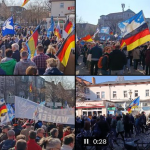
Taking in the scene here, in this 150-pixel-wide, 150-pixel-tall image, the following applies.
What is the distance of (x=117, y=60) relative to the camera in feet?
22.1

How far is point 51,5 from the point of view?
24.4 ft

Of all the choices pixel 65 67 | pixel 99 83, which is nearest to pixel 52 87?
pixel 65 67

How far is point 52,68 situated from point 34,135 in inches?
52.1

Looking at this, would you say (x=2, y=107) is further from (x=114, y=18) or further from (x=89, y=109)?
(x=114, y=18)

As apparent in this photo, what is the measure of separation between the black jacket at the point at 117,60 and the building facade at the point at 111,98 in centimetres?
32

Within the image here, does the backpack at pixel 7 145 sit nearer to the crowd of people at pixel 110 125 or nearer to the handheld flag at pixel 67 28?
the crowd of people at pixel 110 125

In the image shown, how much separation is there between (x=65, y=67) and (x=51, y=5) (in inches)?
64.6

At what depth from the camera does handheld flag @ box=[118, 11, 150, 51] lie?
6719mm

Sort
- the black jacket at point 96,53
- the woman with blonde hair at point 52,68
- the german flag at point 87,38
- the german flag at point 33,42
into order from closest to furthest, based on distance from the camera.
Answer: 1. the woman with blonde hair at point 52,68
2. the black jacket at point 96,53
3. the german flag at point 87,38
4. the german flag at point 33,42

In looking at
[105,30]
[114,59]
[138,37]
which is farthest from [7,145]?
[105,30]

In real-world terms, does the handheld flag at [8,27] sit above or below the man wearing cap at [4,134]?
above

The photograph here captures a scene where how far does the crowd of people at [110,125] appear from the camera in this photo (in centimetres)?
658

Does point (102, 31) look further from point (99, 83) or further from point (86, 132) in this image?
point (86, 132)

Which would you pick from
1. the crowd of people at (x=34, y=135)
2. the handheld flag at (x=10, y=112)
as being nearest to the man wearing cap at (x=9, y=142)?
the crowd of people at (x=34, y=135)
